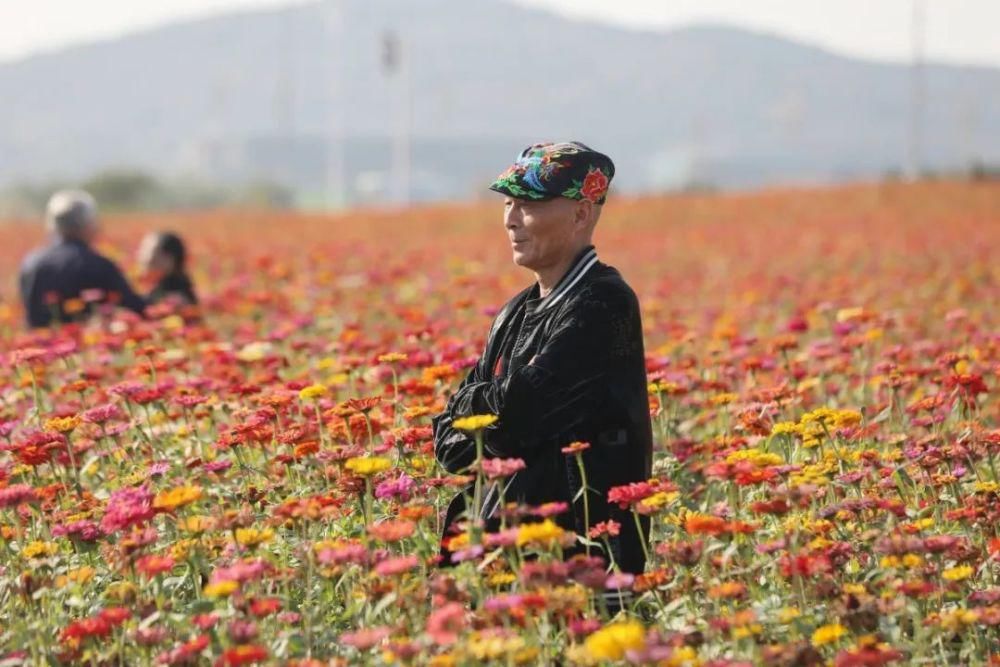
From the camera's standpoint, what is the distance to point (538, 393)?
353 cm

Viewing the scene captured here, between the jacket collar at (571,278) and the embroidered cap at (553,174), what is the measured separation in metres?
0.15

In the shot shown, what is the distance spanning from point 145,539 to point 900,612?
1.55 meters

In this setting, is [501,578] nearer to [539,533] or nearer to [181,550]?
[539,533]

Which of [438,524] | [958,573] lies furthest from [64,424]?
[958,573]

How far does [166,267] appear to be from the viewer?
8539 millimetres

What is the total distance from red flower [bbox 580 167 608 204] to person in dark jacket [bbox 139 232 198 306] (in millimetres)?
5050

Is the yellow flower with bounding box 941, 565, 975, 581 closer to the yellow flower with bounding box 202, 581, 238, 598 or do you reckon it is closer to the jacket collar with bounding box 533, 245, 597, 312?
the jacket collar with bounding box 533, 245, 597, 312

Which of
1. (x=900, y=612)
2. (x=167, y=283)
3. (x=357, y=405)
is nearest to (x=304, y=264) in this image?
(x=167, y=283)

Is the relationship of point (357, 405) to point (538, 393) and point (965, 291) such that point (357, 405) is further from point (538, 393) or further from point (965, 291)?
point (965, 291)

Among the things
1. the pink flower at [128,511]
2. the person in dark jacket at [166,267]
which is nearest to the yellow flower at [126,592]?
the pink flower at [128,511]

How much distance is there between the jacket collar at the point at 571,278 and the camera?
369cm

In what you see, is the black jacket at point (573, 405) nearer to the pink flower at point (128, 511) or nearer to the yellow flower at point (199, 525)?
the yellow flower at point (199, 525)

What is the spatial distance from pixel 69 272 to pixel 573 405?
5.08 meters

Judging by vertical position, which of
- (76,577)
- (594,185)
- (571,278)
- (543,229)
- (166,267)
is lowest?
(76,577)
